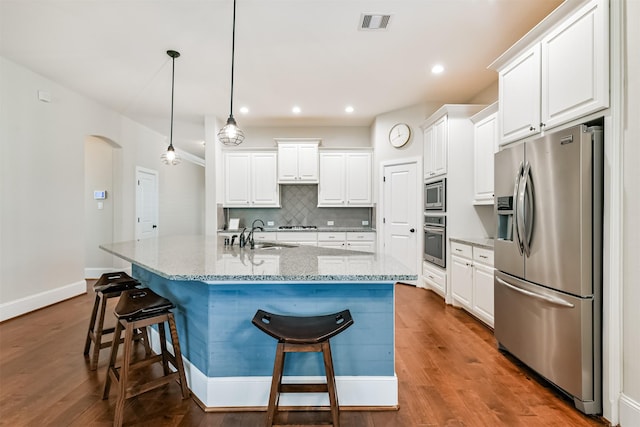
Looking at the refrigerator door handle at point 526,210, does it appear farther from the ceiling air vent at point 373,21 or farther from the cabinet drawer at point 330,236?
the cabinet drawer at point 330,236

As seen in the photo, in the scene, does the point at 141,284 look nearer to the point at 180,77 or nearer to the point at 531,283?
the point at 180,77

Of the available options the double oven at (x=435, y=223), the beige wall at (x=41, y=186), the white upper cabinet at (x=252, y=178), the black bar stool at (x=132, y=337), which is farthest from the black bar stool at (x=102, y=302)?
the double oven at (x=435, y=223)

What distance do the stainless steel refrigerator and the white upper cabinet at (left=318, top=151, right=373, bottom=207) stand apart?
3.10 m

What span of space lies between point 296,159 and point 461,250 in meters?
3.05

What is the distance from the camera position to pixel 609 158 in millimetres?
1701

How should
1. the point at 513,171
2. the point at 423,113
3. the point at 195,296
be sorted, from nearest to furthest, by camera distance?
the point at 195,296 < the point at 513,171 < the point at 423,113

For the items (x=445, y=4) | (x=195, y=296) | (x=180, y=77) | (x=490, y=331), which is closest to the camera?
(x=195, y=296)

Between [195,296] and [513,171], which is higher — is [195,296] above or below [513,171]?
below

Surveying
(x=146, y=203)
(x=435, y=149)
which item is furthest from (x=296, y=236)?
(x=146, y=203)

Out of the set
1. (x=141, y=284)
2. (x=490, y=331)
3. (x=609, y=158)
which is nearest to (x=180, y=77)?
(x=141, y=284)

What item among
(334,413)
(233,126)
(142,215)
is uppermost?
(233,126)

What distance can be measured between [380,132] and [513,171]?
3.05 m

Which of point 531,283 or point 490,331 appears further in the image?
point 490,331

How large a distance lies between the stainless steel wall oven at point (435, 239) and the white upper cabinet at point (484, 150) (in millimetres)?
503
